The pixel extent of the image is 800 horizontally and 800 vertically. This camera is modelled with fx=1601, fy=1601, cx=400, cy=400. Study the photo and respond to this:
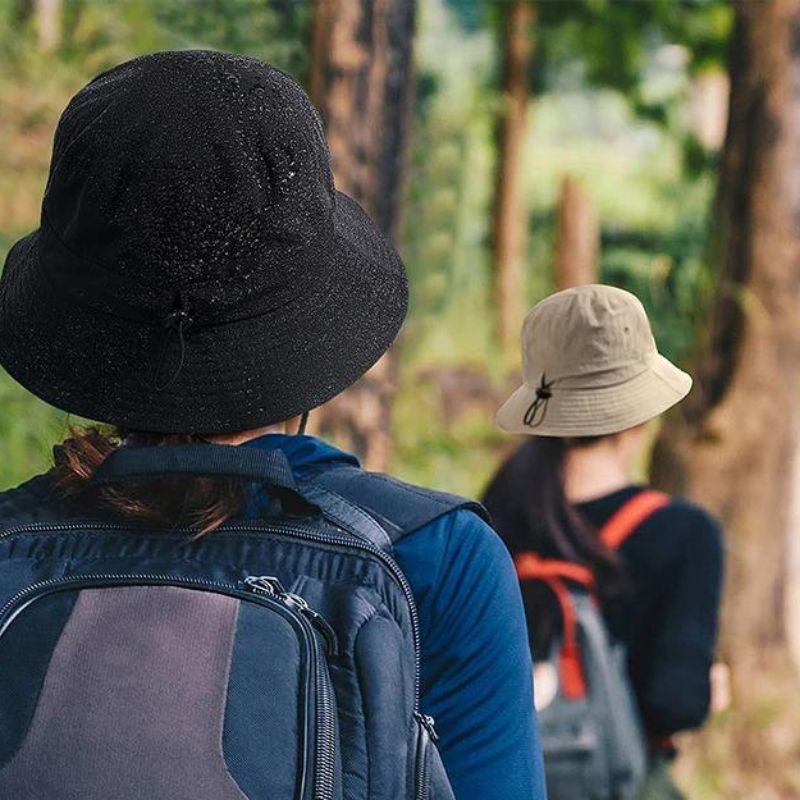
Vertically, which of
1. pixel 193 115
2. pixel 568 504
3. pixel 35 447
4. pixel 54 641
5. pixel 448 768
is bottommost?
pixel 35 447

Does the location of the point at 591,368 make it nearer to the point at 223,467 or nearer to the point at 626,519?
the point at 626,519

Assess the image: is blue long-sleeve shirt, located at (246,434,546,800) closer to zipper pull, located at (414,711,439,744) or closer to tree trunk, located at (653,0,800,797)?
zipper pull, located at (414,711,439,744)

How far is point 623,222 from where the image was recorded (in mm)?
18609

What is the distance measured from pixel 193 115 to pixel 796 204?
514cm

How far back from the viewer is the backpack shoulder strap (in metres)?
3.42

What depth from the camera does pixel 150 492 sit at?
164 cm

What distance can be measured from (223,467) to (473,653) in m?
0.31

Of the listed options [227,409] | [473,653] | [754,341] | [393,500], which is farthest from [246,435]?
[754,341]

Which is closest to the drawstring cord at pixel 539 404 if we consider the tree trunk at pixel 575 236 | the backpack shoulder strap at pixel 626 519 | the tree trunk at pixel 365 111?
the backpack shoulder strap at pixel 626 519

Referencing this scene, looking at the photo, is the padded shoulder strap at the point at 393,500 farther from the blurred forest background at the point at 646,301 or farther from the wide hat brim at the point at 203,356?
the blurred forest background at the point at 646,301

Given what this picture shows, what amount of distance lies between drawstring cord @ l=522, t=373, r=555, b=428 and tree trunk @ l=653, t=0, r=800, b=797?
4.05 m

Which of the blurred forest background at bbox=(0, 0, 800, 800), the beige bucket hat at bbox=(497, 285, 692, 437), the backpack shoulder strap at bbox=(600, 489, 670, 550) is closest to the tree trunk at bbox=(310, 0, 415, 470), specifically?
the blurred forest background at bbox=(0, 0, 800, 800)

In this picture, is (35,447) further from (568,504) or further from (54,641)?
(54,641)

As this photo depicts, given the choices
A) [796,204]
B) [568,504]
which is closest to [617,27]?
[796,204]
